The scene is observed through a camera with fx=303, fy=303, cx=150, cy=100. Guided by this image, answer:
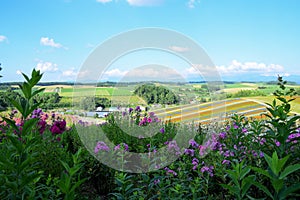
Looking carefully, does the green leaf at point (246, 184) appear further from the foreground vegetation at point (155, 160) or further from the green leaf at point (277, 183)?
the green leaf at point (277, 183)

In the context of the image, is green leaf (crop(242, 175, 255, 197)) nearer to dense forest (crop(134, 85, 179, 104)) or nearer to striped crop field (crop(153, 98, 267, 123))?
striped crop field (crop(153, 98, 267, 123))

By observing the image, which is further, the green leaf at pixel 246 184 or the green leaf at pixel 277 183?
the green leaf at pixel 246 184

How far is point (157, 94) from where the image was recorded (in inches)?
214

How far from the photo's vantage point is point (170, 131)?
6.10m

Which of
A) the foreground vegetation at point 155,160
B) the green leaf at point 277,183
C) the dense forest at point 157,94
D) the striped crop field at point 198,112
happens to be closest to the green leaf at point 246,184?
the foreground vegetation at point 155,160

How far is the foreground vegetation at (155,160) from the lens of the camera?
6.59 ft

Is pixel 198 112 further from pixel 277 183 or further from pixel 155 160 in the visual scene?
pixel 277 183

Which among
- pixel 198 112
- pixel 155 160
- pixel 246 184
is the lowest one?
pixel 155 160

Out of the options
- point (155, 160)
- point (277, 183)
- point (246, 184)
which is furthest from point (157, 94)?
point (277, 183)

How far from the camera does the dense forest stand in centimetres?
522

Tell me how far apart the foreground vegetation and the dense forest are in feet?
1.72

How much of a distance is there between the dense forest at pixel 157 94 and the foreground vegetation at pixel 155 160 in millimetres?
524

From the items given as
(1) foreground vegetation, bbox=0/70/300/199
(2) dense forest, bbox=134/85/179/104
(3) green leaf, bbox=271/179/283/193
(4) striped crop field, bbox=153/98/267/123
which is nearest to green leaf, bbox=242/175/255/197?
(1) foreground vegetation, bbox=0/70/300/199

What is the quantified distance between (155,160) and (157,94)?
1924 millimetres
